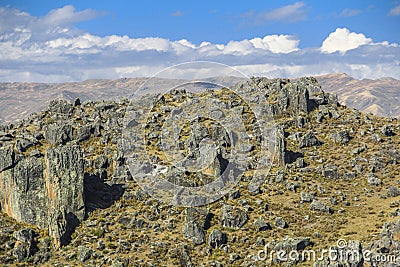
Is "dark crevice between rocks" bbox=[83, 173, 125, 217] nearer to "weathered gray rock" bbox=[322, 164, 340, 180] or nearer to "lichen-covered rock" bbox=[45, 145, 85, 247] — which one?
"lichen-covered rock" bbox=[45, 145, 85, 247]

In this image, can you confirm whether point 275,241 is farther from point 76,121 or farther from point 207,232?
point 76,121

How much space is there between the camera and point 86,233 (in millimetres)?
75125

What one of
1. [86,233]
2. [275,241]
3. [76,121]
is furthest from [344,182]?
[76,121]

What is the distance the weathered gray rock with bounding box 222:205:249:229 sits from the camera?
76500 mm

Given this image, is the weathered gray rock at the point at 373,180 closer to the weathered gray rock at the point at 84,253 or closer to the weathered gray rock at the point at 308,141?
the weathered gray rock at the point at 308,141

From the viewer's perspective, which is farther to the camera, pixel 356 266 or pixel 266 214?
pixel 266 214

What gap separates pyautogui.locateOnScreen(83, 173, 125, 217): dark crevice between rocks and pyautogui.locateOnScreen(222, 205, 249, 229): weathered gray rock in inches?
772

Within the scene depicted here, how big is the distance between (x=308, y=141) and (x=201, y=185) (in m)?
32.0

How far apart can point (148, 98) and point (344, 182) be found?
209ft

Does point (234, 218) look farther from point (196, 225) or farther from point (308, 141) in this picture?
point (308, 141)

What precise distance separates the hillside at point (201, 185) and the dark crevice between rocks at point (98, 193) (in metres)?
0.29

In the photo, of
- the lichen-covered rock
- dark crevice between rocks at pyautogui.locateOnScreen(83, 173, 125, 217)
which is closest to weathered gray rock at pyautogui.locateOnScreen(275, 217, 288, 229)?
dark crevice between rocks at pyautogui.locateOnScreen(83, 173, 125, 217)

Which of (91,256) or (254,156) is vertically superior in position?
(254,156)

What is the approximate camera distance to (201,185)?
8606 cm
